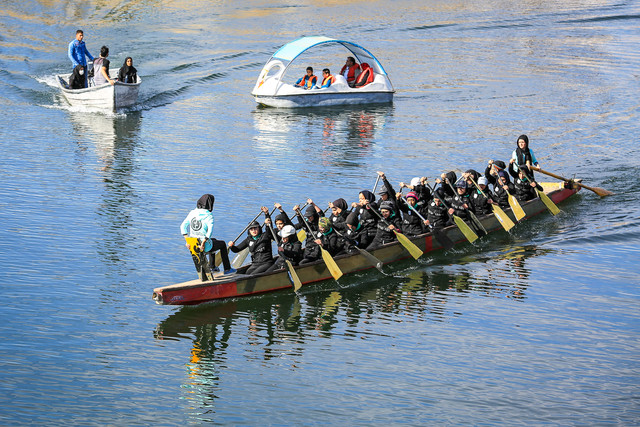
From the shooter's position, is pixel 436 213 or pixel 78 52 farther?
pixel 78 52

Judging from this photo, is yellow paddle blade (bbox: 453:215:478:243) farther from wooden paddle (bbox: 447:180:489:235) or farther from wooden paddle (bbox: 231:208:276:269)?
wooden paddle (bbox: 231:208:276:269)

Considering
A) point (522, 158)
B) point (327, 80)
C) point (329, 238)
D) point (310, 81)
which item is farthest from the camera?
point (327, 80)

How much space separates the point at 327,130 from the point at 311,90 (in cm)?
301

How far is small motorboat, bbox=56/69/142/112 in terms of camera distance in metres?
30.2

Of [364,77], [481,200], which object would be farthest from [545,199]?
[364,77]

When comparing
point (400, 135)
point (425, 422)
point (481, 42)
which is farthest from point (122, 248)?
point (481, 42)

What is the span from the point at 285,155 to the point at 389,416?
16.1 m

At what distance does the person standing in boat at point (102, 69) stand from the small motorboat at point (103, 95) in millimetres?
268

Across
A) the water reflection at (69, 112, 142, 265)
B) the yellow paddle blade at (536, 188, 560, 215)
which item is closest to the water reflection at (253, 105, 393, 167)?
the water reflection at (69, 112, 142, 265)

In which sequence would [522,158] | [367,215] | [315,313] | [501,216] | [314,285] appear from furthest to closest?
[522,158] → [501,216] → [367,215] → [314,285] → [315,313]

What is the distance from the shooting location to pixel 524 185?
2145cm

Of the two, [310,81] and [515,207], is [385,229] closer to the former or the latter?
[515,207]

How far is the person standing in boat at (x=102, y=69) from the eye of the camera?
2912cm

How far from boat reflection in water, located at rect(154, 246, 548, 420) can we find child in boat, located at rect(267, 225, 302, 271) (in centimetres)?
64
